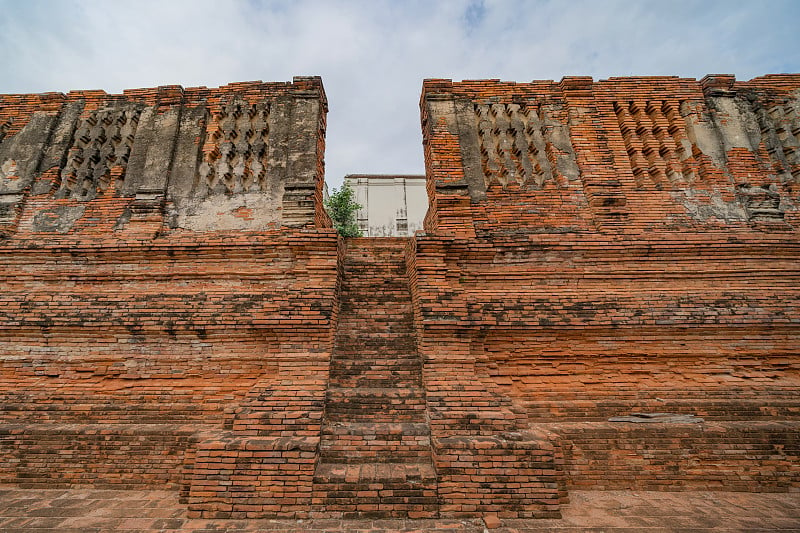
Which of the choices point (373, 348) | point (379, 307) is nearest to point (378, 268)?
point (379, 307)

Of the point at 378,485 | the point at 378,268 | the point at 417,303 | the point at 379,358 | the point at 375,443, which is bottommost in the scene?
the point at 378,485

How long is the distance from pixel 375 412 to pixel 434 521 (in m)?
1.36

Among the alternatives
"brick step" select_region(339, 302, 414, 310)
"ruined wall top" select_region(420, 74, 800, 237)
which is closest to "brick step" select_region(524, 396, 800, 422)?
"brick step" select_region(339, 302, 414, 310)

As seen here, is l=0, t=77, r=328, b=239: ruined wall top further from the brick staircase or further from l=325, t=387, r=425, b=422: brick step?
l=325, t=387, r=425, b=422: brick step

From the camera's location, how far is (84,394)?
16.8 ft

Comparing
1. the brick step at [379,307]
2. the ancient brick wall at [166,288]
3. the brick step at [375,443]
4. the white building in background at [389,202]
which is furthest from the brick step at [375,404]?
the white building in background at [389,202]

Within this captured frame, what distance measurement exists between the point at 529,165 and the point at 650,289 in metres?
2.89

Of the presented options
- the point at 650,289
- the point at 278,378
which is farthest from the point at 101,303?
the point at 650,289

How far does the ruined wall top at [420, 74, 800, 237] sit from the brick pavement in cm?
389

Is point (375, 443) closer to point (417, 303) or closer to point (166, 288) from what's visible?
point (417, 303)

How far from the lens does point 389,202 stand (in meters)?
26.9

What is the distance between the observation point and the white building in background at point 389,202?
26203 mm

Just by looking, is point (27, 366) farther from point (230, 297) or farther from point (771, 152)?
point (771, 152)

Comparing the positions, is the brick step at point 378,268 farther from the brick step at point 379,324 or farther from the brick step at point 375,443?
the brick step at point 375,443
